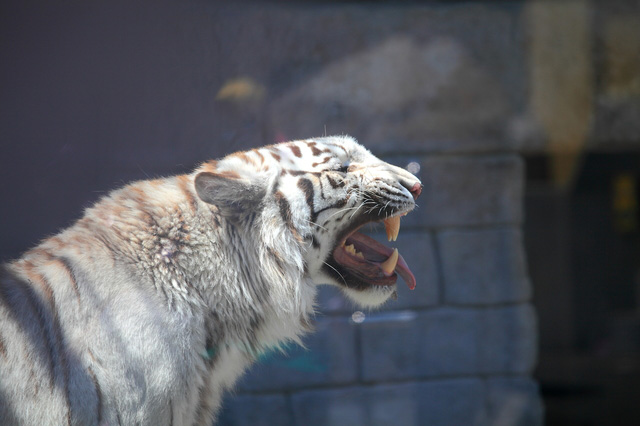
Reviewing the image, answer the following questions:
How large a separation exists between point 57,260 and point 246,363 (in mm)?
545

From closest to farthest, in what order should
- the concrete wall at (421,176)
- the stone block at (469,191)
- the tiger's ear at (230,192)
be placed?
the tiger's ear at (230,192) < the concrete wall at (421,176) < the stone block at (469,191)

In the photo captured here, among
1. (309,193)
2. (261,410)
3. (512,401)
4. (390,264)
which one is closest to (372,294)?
(390,264)

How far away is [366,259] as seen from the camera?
1606 mm

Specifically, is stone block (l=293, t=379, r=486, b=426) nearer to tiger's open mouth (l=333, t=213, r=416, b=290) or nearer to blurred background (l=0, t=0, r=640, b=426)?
blurred background (l=0, t=0, r=640, b=426)

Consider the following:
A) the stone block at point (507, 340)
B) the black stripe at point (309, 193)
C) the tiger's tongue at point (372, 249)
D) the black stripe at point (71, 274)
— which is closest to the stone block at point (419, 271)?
the stone block at point (507, 340)

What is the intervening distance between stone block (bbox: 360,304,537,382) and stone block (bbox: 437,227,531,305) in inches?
2.6

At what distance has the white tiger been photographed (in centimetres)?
122

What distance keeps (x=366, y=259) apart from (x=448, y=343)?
4.40 feet

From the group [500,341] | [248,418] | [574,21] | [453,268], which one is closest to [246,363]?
[248,418]

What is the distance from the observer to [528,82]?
9.18ft

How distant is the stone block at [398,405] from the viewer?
264 cm

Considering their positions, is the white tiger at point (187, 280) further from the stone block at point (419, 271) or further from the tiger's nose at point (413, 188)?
the stone block at point (419, 271)

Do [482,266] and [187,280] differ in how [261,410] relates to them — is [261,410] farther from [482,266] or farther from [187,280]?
[187,280]

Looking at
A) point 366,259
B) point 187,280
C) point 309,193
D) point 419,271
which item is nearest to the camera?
point 187,280
